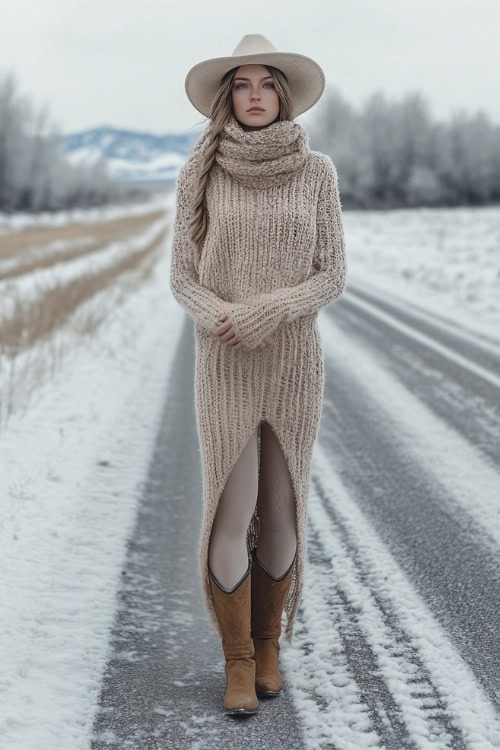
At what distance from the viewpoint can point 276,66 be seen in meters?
2.36

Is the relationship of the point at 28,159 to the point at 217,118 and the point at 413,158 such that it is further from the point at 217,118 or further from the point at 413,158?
the point at 217,118

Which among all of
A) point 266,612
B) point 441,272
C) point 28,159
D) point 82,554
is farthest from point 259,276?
point 28,159

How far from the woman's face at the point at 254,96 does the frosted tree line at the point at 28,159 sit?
6728cm

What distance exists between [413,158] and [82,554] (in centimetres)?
7757

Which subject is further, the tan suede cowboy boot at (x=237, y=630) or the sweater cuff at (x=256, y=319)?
the tan suede cowboy boot at (x=237, y=630)

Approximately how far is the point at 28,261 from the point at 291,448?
1830cm

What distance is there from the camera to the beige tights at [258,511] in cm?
238

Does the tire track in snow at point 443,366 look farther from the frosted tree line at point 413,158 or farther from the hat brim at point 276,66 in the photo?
the frosted tree line at point 413,158

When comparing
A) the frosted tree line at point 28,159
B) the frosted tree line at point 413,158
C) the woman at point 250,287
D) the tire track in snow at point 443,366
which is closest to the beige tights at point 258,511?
the woman at point 250,287

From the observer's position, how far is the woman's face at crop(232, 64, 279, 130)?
7.68 feet

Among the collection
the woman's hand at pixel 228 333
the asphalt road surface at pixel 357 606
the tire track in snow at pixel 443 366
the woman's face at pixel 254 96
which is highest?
the woman's face at pixel 254 96

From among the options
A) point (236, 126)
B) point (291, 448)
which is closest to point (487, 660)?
point (291, 448)

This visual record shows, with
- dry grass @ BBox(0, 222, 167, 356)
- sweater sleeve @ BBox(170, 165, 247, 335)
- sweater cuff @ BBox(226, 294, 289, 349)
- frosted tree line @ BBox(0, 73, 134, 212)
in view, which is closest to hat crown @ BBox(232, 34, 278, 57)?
sweater sleeve @ BBox(170, 165, 247, 335)

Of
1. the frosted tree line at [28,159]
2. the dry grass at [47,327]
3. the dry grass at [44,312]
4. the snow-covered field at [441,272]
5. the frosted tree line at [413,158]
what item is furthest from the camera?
the frosted tree line at [413,158]
